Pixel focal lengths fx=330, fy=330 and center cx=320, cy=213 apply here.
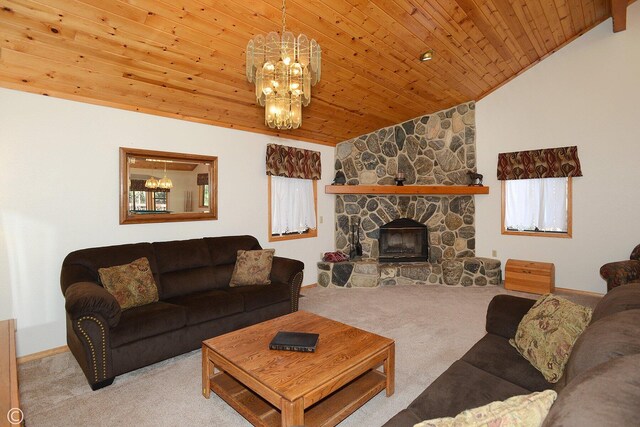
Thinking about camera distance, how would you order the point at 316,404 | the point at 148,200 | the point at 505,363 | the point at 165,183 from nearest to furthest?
the point at 505,363 < the point at 316,404 < the point at 148,200 < the point at 165,183

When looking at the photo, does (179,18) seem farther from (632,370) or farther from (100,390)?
(632,370)

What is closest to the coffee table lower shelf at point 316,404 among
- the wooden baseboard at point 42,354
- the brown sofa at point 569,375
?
the brown sofa at point 569,375

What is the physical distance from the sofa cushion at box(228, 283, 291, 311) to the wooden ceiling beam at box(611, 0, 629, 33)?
17.3 ft

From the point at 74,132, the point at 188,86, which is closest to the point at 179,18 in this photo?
the point at 188,86

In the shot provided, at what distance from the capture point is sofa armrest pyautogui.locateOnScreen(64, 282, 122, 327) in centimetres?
239

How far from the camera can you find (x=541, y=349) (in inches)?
70.9

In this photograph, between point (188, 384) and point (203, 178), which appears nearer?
point (188, 384)

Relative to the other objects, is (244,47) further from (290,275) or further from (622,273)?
(622,273)

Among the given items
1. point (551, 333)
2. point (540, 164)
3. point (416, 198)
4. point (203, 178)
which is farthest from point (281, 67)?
point (540, 164)

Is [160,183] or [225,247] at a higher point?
[160,183]

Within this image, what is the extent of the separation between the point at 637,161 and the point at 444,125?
267 cm

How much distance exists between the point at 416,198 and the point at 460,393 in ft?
15.7

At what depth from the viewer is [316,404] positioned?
6.89ft

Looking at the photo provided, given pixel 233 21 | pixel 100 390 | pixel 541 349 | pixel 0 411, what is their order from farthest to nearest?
pixel 233 21
pixel 100 390
pixel 541 349
pixel 0 411
